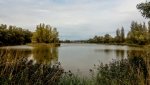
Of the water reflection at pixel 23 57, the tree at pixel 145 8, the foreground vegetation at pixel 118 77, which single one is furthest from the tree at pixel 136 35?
the foreground vegetation at pixel 118 77

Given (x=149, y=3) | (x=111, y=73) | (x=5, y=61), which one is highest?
(x=149, y=3)

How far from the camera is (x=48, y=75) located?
755 centimetres

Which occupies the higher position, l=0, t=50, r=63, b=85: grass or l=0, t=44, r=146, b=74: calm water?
l=0, t=50, r=63, b=85: grass

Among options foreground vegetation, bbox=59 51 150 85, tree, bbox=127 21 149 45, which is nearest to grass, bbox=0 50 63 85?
foreground vegetation, bbox=59 51 150 85

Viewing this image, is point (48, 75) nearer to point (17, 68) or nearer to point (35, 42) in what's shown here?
point (17, 68)

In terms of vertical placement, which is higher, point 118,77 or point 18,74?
point 18,74

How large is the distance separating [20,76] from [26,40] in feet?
531

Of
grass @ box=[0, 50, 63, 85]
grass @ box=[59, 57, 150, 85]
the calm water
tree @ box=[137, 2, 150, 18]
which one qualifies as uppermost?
tree @ box=[137, 2, 150, 18]

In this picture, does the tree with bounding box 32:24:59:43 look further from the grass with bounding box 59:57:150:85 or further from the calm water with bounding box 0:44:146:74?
the grass with bounding box 59:57:150:85

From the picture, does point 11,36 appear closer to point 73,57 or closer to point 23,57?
point 73,57

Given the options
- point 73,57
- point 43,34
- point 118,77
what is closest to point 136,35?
point 43,34

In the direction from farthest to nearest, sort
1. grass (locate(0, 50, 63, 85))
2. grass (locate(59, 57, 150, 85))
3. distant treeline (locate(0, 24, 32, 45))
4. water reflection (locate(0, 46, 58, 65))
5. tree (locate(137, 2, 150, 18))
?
distant treeline (locate(0, 24, 32, 45)) → tree (locate(137, 2, 150, 18)) → grass (locate(59, 57, 150, 85)) → water reflection (locate(0, 46, 58, 65)) → grass (locate(0, 50, 63, 85))

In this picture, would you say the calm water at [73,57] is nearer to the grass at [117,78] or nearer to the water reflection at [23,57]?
the water reflection at [23,57]

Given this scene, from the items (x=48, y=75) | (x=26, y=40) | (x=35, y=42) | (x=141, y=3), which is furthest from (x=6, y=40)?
(x=48, y=75)
